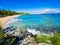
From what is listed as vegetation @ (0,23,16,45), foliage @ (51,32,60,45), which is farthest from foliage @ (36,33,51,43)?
vegetation @ (0,23,16,45)

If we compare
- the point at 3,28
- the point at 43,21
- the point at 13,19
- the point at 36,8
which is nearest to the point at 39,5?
the point at 36,8

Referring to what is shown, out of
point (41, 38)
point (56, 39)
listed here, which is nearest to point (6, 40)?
point (41, 38)

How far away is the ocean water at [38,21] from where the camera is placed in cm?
254

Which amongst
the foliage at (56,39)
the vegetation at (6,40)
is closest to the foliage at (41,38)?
the foliage at (56,39)

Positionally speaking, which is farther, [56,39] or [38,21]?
A: [38,21]

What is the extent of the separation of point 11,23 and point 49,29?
0.52 meters

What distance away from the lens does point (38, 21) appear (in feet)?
8.46

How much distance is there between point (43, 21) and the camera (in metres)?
2.59

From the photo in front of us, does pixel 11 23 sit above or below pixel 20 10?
below

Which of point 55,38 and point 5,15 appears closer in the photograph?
point 55,38

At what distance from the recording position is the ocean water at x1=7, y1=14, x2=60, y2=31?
2.54m

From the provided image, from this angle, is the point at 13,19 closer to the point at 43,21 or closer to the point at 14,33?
the point at 14,33

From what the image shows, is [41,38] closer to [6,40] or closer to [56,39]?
[56,39]

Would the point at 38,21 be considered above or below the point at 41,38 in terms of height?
above
